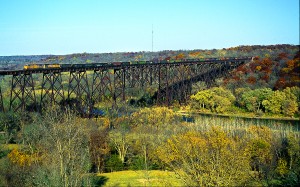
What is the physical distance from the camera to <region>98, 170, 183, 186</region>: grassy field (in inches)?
816

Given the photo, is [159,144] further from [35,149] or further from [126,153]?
[35,149]

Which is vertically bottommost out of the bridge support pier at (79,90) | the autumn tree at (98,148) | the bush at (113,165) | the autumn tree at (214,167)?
the bush at (113,165)

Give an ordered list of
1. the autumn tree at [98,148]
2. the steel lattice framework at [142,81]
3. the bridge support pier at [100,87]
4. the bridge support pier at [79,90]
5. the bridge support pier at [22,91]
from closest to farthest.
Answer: the bridge support pier at [22,91]
the autumn tree at [98,148]
the bridge support pier at [79,90]
the bridge support pier at [100,87]
the steel lattice framework at [142,81]

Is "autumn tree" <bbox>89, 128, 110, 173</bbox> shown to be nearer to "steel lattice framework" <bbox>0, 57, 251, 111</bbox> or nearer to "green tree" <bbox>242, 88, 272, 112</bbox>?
"steel lattice framework" <bbox>0, 57, 251, 111</bbox>

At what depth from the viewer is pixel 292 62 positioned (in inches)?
2285

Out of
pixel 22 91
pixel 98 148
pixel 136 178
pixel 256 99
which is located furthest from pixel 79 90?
pixel 256 99

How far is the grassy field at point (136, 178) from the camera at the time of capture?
20719mm

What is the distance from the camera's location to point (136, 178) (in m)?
22.9

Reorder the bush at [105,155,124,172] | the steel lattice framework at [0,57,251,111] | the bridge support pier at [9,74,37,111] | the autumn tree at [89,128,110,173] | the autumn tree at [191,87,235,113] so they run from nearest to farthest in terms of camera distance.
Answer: the bridge support pier at [9,74,37,111]
the autumn tree at [89,128,110,173]
the bush at [105,155,124,172]
the steel lattice framework at [0,57,251,111]
the autumn tree at [191,87,235,113]

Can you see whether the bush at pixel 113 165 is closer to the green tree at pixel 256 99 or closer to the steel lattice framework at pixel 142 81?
the steel lattice framework at pixel 142 81

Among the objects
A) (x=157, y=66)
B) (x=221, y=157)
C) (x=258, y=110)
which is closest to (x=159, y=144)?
(x=221, y=157)

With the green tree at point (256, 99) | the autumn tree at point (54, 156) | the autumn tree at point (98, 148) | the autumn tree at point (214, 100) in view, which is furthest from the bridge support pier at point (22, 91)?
the green tree at point (256, 99)

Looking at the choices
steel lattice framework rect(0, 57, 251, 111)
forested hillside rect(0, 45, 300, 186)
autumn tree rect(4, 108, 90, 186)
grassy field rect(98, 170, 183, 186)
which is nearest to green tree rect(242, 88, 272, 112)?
forested hillside rect(0, 45, 300, 186)

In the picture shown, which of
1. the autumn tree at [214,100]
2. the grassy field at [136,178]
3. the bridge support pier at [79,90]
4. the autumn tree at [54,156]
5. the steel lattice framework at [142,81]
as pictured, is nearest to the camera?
the autumn tree at [54,156]
